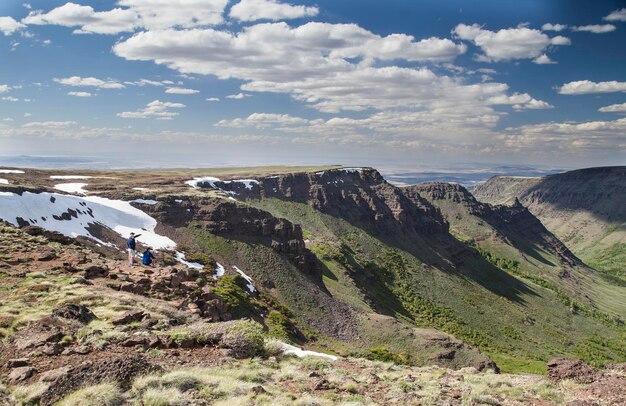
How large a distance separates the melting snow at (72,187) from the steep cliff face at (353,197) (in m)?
32.2

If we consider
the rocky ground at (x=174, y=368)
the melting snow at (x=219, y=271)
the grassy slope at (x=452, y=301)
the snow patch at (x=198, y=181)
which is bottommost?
the grassy slope at (x=452, y=301)

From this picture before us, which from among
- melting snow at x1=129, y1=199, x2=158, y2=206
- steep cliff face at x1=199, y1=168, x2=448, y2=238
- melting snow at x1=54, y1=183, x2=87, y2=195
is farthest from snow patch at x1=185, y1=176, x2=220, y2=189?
melting snow at x1=129, y1=199, x2=158, y2=206

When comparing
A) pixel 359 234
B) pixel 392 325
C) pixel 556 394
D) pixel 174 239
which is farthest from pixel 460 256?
pixel 556 394

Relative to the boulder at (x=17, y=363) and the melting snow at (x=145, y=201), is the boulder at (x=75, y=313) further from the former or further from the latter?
the melting snow at (x=145, y=201)

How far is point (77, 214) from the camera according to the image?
57312 millimetres

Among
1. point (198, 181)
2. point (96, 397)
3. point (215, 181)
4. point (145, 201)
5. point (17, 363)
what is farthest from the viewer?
point (215, 181)

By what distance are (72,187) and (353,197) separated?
89272 mm

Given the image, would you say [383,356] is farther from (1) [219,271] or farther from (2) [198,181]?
→ (2) [198,181]

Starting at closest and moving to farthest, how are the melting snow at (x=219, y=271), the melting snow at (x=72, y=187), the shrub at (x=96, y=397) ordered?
the shrub at (x=96, y=397) < the melting snow at (x=219, y=271) < the melting snow at (x=72, y=187)

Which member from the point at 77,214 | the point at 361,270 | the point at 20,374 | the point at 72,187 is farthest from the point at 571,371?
the point at 72,187

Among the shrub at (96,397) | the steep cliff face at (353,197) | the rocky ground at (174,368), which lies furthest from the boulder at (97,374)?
the steep cliff face at (353,197)

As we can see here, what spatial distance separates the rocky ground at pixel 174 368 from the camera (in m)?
12.5

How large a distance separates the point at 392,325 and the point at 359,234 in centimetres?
6843

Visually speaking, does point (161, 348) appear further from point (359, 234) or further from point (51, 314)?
point (359, 234)
